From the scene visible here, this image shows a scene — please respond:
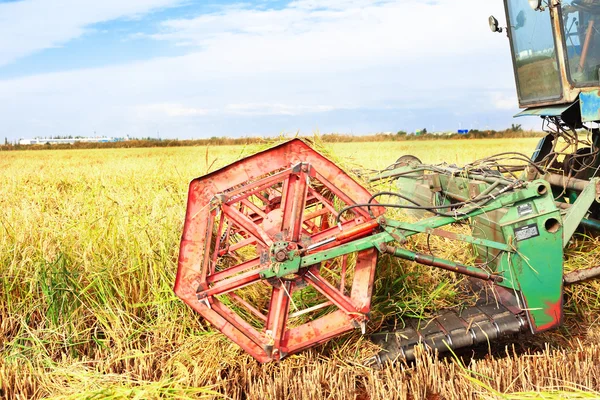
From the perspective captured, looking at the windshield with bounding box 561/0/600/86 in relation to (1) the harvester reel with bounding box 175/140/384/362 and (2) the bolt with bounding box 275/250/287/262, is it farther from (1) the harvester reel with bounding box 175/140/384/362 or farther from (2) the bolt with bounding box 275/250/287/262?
(2) the bolt with bounding box 275/250/287/262

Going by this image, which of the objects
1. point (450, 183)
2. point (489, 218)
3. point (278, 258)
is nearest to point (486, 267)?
point (489, 218)

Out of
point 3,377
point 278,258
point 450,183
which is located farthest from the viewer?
point 450,183

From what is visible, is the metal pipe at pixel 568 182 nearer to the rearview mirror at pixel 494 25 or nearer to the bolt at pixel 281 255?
the rearview mirror at pixel 494 25

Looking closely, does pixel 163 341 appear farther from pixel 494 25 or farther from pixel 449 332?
pixel 494 25

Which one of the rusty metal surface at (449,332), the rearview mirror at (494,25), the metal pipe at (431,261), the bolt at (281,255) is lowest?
the rusty metal surface at (449,332)

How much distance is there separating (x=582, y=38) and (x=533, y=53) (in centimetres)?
61

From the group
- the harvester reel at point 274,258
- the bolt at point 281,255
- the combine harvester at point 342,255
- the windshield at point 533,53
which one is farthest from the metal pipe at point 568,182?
the bolt at point 281,255

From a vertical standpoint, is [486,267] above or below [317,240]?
below

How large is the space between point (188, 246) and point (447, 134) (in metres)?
32.9

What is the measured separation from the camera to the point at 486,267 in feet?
11.7

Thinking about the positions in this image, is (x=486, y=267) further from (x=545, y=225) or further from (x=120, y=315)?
(x=120, y=315)

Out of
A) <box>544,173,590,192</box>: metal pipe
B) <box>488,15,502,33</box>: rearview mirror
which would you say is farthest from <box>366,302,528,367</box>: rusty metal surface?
<box>488,15,502,33</box>: rearview mirror

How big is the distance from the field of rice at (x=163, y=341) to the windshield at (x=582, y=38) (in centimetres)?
131

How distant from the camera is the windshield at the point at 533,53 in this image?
4.81 m
